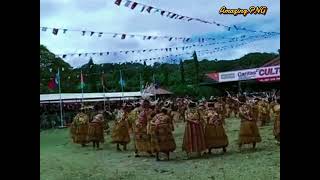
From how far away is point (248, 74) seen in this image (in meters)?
4.48

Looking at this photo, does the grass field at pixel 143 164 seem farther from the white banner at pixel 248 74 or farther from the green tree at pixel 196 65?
the green tree at pixel 196 65

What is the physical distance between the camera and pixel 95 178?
4281mm

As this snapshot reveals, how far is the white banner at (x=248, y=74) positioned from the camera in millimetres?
4383

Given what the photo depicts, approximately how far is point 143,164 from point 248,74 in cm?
108

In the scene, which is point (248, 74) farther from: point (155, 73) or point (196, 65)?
point (155, 73)

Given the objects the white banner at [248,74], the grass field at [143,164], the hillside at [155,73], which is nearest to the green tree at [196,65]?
the hillside at [155,73]

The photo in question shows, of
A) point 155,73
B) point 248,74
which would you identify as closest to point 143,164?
point 155,73

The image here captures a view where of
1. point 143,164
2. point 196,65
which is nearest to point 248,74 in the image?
Answer: point 196,65

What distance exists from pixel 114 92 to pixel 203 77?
2.35 ft

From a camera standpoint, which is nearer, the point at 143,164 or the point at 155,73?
the point at 143,164

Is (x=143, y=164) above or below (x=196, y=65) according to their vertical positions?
below

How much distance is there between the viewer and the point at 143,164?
4.38m
